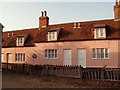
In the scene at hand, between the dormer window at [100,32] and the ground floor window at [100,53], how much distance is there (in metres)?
1.73

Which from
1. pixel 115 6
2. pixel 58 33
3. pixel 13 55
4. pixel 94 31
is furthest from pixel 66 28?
pixel 13 55

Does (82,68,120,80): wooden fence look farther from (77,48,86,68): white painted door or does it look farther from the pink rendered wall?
(77,48,86,68): white painted door

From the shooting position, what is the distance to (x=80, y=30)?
30.1 m

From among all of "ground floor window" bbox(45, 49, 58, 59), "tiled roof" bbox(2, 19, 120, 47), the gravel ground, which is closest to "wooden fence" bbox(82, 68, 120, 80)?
the gravel ground

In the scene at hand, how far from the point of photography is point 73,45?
2845 cm

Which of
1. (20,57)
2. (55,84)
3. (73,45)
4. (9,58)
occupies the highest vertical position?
(73,45)

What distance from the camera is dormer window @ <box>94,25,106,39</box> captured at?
27350 millimetres

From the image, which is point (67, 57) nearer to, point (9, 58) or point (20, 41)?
point (20, 41)

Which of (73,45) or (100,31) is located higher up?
(100,31)

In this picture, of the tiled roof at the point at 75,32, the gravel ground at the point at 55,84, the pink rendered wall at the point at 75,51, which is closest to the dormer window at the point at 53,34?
the tiled roof at the point at 75,32

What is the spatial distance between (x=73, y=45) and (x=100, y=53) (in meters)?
4.02

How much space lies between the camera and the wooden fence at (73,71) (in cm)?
1800

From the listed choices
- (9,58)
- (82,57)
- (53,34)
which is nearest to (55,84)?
(82,57)

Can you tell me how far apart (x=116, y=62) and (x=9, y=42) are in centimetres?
1988
